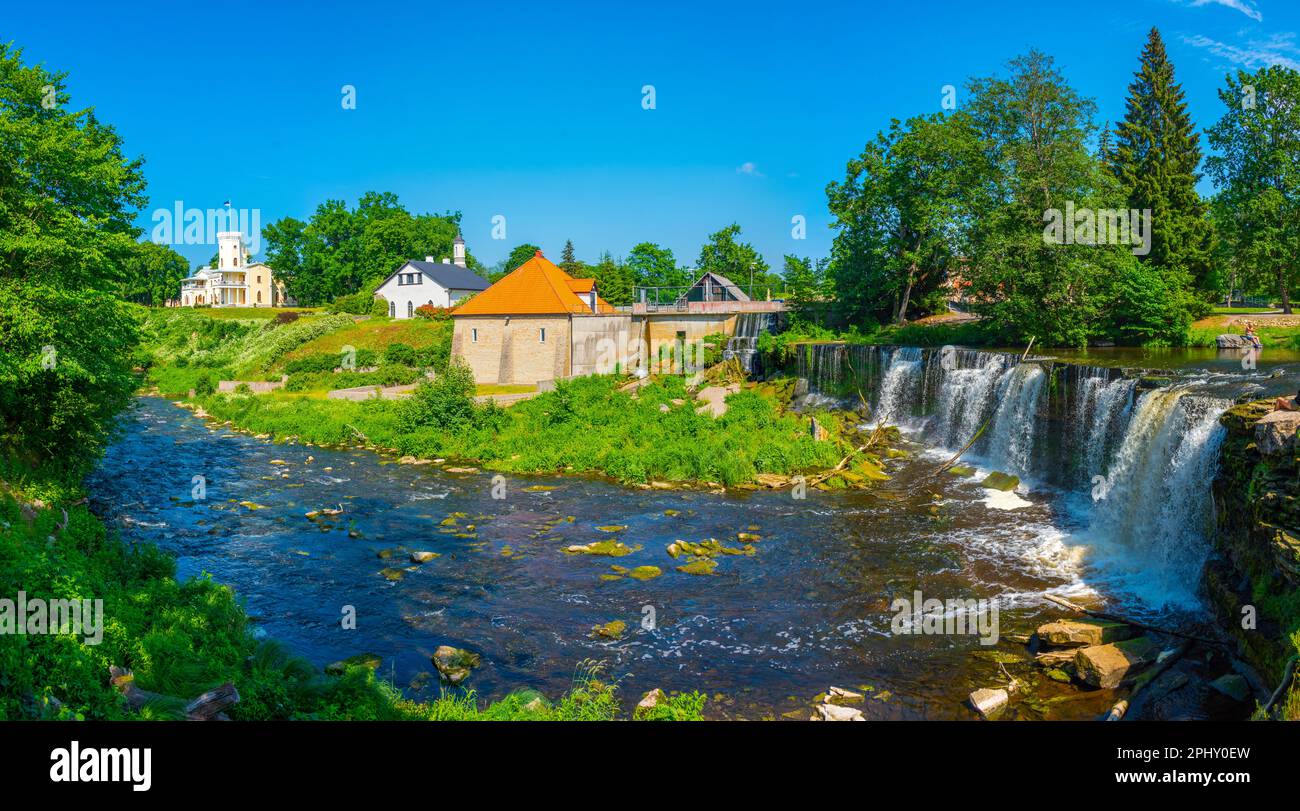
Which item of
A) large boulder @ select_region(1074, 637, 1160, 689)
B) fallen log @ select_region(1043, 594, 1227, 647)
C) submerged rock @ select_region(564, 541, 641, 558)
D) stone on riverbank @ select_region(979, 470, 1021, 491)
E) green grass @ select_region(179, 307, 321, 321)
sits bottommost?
large boulder @ select_region(1074, 637, 1160, 689)

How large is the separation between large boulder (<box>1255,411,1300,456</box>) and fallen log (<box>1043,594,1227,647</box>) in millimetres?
3649

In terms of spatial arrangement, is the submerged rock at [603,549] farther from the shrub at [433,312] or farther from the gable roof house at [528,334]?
the shrub at [433,312]

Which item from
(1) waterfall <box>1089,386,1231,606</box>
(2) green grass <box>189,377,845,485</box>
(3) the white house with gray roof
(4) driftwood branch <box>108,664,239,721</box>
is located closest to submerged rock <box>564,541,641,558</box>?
(2) green grass <box>189,377,845,485</box>

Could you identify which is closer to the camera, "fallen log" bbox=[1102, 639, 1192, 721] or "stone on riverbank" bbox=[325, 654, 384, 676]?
"fallen log" bbox=[1102, 639, 1192, 721]

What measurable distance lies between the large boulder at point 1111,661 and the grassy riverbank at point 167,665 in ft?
22.5

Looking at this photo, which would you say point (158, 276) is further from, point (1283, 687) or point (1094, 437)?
point (1283, 687)

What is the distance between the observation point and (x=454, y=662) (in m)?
14.3

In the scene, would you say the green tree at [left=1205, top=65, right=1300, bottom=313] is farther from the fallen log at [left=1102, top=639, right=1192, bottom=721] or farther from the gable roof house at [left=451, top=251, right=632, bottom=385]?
the gable roof house at [left=451, top=251, right=632, bottom=385]

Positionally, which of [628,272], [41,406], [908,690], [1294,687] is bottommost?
[908,690]

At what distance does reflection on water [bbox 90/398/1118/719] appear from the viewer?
14.3m
